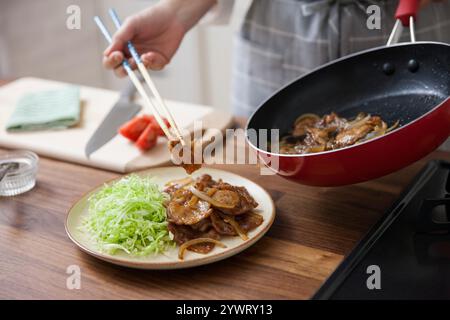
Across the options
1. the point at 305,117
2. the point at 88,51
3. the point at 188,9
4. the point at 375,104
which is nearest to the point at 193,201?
the point at 305,117

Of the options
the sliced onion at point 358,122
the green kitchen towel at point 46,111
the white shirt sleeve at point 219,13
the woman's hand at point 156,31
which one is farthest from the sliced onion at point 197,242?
the white shirt sleeve at point 219,13

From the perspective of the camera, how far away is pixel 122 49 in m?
1.67

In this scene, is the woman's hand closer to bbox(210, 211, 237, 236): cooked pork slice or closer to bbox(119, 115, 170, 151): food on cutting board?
bbox(119, 115, 170, 151): food on cutting board

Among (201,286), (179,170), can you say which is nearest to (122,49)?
(179,170)

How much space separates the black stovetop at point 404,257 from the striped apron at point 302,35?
2.29 ft

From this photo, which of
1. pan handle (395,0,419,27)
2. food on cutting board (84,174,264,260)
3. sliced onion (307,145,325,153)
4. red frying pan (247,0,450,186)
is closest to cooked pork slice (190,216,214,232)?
food on cutting board (84,174,264,260)

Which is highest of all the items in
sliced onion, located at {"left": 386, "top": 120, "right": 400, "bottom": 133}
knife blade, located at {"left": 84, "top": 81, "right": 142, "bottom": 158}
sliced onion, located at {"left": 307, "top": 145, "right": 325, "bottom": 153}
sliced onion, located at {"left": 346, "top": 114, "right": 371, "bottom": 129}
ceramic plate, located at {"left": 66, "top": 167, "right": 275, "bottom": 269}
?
sliced onion, located at {"left": 386, "top": 120, "right": 400, "bottom": 133}

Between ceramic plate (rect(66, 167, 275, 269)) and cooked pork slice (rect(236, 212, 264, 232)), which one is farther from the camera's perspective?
cooked pork slice (rect(236, 212, 264, 232))

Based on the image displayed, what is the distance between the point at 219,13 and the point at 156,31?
0.33 m

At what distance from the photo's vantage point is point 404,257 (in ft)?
3.69

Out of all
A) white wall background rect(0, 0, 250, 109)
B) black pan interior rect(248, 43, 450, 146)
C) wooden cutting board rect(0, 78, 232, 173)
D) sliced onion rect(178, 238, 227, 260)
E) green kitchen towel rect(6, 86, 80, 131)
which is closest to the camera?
sliced onion rect(178, 238, 227, 260)

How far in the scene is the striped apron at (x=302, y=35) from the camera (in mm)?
1878

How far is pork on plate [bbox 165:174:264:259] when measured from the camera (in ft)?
3.85

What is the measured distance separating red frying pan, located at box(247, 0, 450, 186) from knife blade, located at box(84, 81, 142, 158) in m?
0.53
